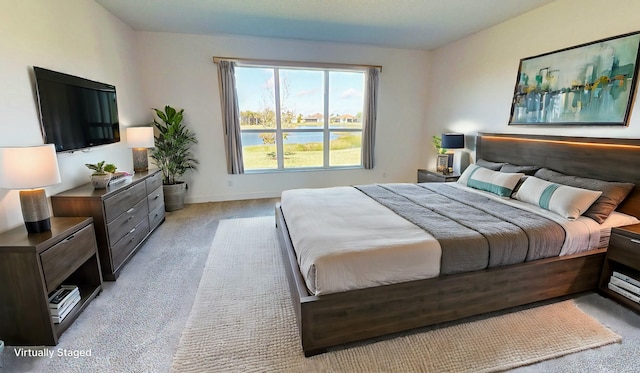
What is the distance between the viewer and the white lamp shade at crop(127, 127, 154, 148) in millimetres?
3828

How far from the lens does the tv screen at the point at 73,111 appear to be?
2475mm

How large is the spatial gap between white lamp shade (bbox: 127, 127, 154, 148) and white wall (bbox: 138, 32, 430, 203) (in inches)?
41.3

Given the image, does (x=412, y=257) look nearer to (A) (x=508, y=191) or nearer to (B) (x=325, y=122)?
(A) (x=508, y=191)

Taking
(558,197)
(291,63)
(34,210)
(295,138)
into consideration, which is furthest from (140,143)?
(558,197)

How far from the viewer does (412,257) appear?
1.94 metres

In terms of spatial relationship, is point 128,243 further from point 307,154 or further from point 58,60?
point 307,154

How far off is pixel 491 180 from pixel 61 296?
168 inches

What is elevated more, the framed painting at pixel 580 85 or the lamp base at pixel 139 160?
the framed painting at pixel 580 85

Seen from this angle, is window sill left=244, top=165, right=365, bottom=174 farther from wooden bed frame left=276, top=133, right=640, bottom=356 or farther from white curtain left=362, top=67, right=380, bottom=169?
wooden bed frame left=276, top=133, right=640, bottom=356

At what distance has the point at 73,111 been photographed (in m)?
2.79

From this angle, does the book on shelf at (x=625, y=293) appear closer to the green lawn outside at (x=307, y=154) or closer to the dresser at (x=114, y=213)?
the green lawn outside at (x=307, y=154)

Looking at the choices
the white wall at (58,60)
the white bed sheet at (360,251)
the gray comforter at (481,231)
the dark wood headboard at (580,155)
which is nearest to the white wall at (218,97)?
the white wall at (58,60)

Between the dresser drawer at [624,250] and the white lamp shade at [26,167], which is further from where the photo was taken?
the dresser drawer at [624,250]

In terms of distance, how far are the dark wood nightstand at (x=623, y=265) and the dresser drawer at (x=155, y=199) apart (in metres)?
4.74
